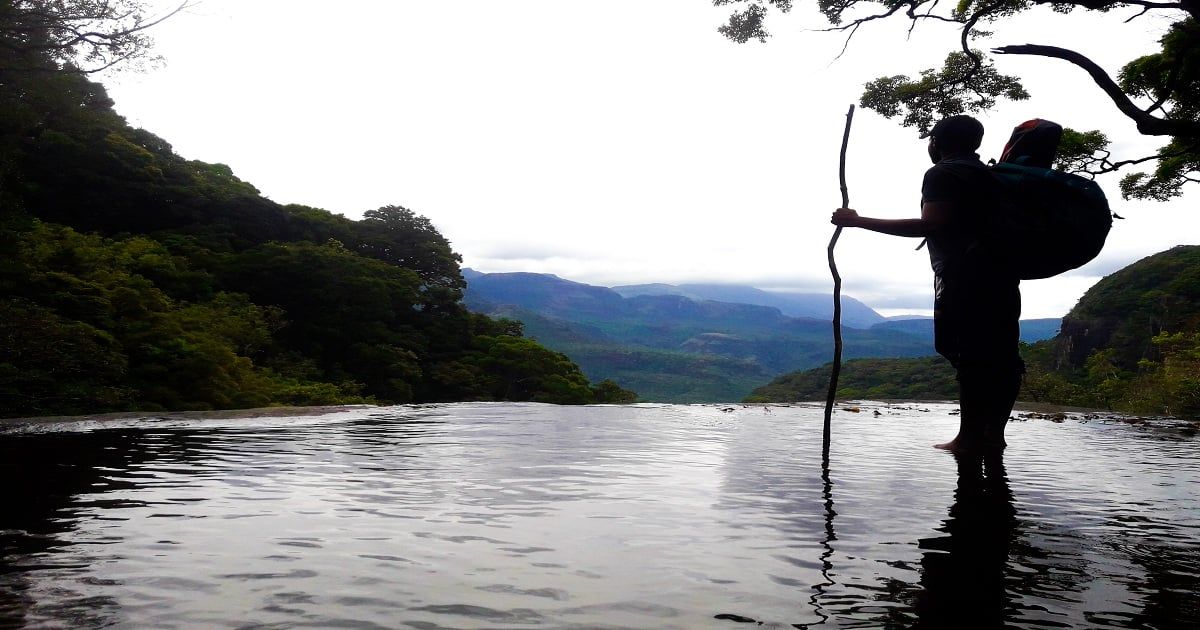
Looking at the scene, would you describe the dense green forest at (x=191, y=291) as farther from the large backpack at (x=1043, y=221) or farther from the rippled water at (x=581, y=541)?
the large backpack at (x=1043, y=221)

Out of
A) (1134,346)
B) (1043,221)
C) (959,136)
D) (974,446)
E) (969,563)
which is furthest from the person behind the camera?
(1134,346)

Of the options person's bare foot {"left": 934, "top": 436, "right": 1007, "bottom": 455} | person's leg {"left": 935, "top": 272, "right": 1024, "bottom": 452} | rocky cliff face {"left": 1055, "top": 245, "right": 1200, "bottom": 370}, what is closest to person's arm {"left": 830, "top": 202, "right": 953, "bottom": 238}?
person's leg {"left": 935, "top": 272, "right": 1024, "bottom": 452}

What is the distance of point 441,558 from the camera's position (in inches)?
100

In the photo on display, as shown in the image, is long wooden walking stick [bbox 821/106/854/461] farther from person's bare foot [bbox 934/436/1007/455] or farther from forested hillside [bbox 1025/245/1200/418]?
forested hillside [bbox 1025/245/1200/418]

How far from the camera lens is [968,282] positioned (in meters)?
5.35

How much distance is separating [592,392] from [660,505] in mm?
41056

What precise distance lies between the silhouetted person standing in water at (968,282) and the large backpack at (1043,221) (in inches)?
4.3

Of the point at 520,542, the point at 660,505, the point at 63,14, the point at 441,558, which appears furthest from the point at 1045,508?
the point at 63,14

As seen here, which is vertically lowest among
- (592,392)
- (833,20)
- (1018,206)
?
(592,392)

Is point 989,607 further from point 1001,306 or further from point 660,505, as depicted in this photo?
point 1001,306

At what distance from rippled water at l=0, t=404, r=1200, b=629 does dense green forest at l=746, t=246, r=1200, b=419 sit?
28710 mm

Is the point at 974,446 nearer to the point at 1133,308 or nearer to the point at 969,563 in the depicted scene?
the point at 969,563

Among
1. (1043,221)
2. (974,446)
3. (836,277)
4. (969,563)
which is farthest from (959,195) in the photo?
(969,563)

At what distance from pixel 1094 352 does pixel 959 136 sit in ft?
197
